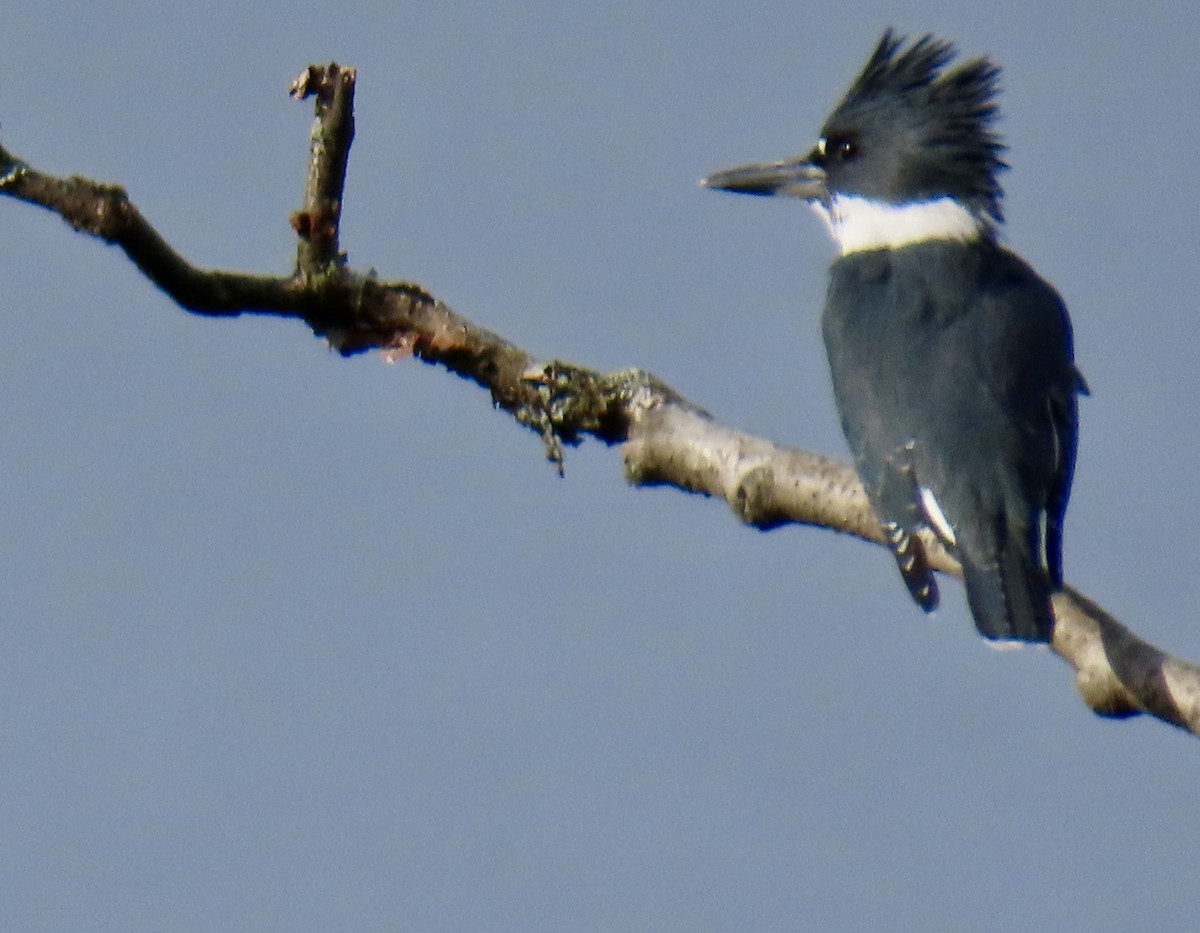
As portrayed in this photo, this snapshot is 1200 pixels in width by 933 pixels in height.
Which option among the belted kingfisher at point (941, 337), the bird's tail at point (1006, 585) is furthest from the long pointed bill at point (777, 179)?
the bird's tail at point (1006, 585)

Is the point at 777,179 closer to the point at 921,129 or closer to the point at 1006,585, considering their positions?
the point at 921,129

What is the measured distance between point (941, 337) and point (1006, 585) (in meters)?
0.90

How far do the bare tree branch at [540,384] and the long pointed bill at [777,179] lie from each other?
85.2 inches

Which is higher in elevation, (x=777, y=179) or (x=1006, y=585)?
(x=777, y=179)

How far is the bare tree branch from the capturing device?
10.2ft

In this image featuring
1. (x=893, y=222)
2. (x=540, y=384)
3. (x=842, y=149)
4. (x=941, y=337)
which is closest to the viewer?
(x=540, y=384)

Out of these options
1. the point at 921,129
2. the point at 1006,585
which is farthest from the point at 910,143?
the point at 1006,585

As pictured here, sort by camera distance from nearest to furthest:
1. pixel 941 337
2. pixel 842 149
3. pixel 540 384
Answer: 1. pixel 540 384
2. pixel 941 337
3. pixel 842 149

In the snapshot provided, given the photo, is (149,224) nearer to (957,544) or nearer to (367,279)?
(367,279)

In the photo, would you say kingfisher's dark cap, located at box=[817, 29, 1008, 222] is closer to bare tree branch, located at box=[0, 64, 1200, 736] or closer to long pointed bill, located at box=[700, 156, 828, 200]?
long pointed bill, located at box=[700, 156, 828, 200]

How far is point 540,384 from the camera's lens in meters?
3.73

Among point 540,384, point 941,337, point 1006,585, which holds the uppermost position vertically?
point 941,337

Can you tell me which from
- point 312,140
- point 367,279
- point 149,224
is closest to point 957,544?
point 367,279

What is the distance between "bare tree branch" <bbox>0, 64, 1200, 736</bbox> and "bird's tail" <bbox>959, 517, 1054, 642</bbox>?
5cm
